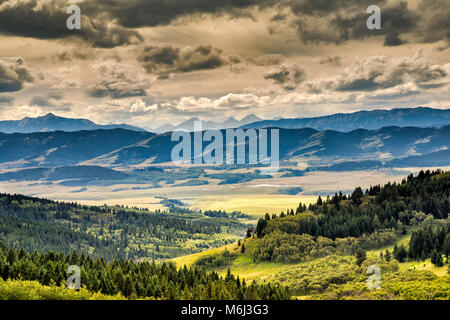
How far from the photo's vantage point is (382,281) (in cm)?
16388

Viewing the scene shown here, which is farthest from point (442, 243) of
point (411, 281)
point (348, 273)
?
point (411, 281)

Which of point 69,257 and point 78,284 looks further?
point 69,257

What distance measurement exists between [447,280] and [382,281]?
24888mm

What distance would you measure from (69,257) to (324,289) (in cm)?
10364
